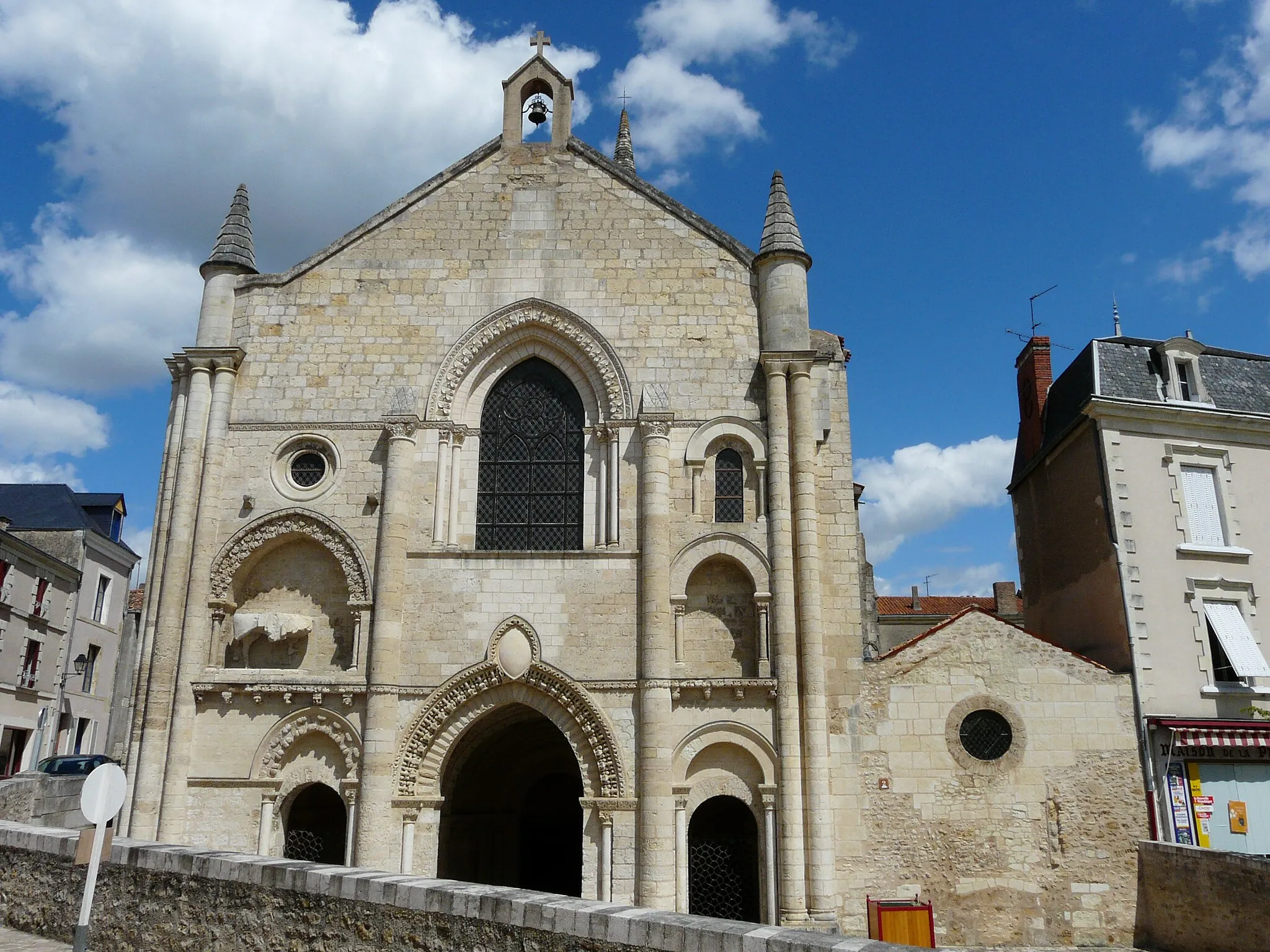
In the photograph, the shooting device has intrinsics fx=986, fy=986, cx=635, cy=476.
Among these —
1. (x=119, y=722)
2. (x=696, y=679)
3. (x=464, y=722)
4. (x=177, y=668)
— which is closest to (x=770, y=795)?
(x=696, y=679)

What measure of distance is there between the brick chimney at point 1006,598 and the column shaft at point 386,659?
82.3 ft

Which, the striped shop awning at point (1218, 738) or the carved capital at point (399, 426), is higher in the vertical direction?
the carved capital at point (399, 426)

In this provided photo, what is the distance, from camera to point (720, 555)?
14898mm

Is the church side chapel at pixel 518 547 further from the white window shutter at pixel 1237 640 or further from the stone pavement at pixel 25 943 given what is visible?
the white window shutter at pixel 1237 640

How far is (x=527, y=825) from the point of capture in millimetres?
19016

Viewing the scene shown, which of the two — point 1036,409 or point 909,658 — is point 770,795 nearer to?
point 909,658

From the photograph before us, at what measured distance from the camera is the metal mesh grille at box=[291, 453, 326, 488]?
15820 mm

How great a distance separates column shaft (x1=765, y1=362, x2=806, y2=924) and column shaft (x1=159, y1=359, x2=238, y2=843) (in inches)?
336

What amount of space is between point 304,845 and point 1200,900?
40.8ft

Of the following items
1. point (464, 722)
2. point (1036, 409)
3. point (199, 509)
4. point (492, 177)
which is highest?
point (492, 177)

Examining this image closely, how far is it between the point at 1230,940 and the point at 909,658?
16.8ft

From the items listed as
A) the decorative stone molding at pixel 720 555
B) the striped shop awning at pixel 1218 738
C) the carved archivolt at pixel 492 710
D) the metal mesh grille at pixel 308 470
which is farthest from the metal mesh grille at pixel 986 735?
the metal mesh grille at pixel 308 470

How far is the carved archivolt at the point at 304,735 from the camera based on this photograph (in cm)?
1430

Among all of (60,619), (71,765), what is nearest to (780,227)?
(71,765)
